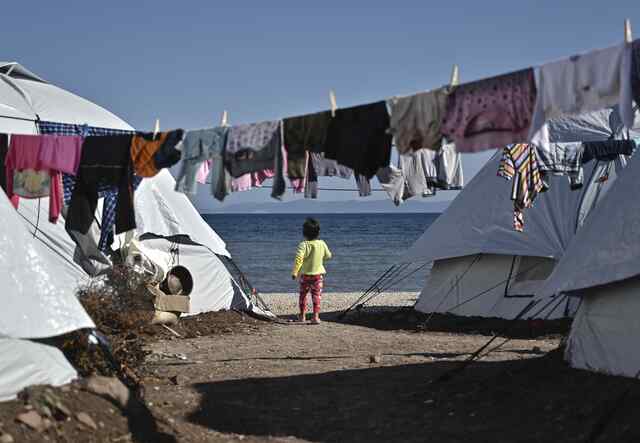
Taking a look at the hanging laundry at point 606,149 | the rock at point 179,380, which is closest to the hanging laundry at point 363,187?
the rock at point 179,380

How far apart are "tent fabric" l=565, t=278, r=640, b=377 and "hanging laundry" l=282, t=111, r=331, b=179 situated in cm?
312

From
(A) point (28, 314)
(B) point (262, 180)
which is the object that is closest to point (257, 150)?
(B) point (262, 180)

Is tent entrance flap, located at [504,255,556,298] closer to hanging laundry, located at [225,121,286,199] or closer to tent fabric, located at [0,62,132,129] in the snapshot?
hanging laundry, located at [225,121,286,199]

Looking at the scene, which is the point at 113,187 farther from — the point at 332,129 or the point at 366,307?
the point at 366,307

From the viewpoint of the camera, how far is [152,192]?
15.8 metres

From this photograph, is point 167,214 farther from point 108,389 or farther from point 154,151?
point 108,389

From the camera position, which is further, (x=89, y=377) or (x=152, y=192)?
(x=152, y=192)

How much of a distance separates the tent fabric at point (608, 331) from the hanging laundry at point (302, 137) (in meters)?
3.12

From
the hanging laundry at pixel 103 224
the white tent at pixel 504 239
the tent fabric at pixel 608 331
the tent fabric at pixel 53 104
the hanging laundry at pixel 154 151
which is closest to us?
the tent fabric at pixel 608 331

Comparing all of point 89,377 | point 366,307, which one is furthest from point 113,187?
point 366,307

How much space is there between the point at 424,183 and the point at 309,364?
388 cm

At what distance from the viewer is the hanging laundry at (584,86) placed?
6.38 m

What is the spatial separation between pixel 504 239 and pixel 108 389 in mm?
8890

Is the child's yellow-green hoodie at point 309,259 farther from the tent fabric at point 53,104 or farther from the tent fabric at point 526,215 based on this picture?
the tent fabric at point 53,104
